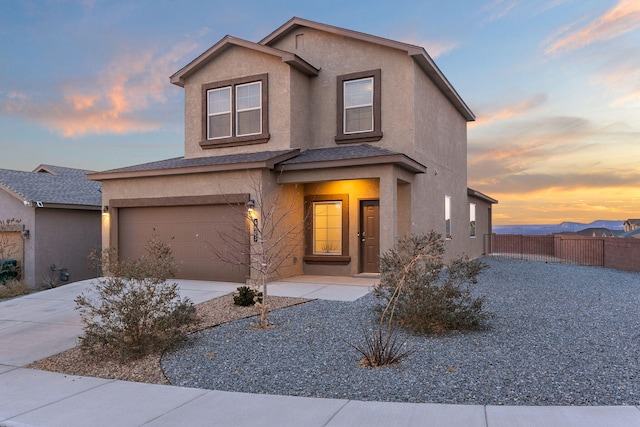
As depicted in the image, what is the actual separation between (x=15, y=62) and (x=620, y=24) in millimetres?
20677

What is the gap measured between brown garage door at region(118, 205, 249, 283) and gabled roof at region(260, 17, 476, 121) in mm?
6417

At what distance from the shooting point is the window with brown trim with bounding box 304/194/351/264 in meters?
14.6

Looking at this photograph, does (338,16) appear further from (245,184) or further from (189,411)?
(189,411)

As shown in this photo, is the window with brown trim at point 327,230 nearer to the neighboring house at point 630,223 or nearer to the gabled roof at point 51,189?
the gabled roof at point 51,189

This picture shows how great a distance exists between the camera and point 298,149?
14438 mm

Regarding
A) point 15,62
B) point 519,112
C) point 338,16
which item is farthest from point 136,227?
point 519,112

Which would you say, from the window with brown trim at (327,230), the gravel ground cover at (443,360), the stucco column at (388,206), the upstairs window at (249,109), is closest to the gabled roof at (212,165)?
the upstairs window at (249,109)

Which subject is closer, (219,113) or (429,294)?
(429,294)

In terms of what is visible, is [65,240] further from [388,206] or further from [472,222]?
[472,222]

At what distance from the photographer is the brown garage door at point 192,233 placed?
13.8m

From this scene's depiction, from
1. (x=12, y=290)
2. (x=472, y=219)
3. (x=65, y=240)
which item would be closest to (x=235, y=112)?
(x=12, y=290)

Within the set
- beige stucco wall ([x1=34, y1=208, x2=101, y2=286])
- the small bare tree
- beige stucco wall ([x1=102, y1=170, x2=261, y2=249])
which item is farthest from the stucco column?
beige stucco wall ([x1=34, y1=208, x2=101, y2=286])

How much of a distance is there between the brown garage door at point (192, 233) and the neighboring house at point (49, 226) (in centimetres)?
476

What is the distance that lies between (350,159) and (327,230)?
3.11 meters
